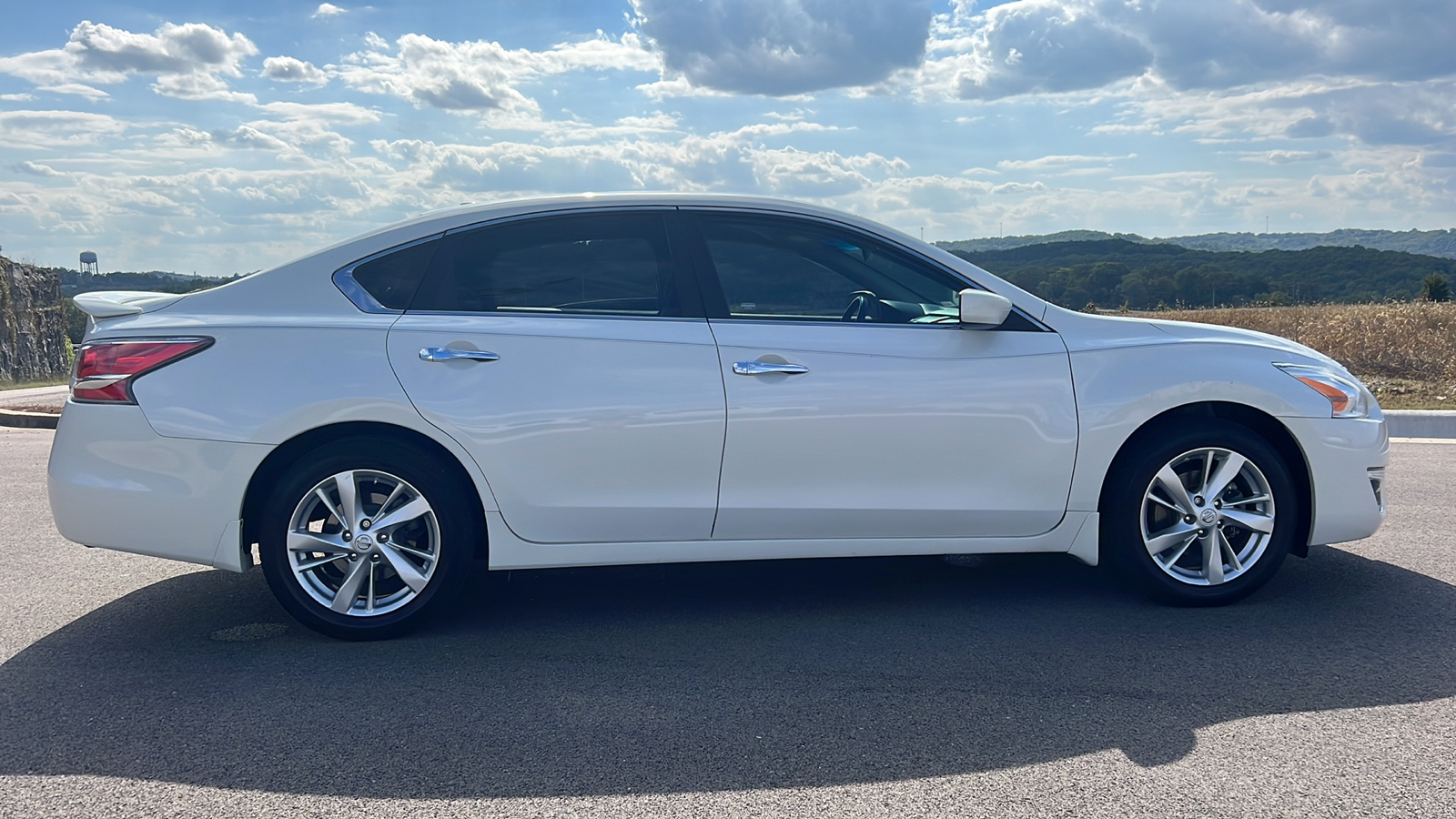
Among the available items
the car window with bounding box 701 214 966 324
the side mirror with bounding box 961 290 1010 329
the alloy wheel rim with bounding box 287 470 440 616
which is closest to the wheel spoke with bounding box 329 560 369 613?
the alloy wheel rim with bounding box 287 470 440 616

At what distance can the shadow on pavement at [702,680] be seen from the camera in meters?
3.26

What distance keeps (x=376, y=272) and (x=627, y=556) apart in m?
1.48

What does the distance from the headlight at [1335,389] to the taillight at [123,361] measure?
14.3 ft

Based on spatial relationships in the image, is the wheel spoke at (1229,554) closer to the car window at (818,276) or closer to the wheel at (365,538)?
the car window at (818,276)

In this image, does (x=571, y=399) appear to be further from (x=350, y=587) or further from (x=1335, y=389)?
(x=1335, y=389)

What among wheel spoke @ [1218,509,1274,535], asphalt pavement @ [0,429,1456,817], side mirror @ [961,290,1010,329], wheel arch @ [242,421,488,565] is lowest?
asphalt pavement @ [0,429,1456,817]

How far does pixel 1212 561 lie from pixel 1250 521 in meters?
0.23

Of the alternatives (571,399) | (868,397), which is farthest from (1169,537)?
(571,399)

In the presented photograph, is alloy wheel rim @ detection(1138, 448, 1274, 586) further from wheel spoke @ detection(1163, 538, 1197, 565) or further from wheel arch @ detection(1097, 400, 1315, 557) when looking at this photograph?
wheel arch @ detection(1097, 400, 1315, 557)

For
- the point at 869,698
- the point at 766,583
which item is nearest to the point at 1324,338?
the point at 766,583

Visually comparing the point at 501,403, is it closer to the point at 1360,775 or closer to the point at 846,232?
the point at 846,232

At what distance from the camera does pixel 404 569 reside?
170 inches

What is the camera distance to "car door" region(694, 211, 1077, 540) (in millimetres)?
4371

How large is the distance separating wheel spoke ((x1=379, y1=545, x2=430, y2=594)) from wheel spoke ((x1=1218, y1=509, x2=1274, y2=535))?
320 cm
